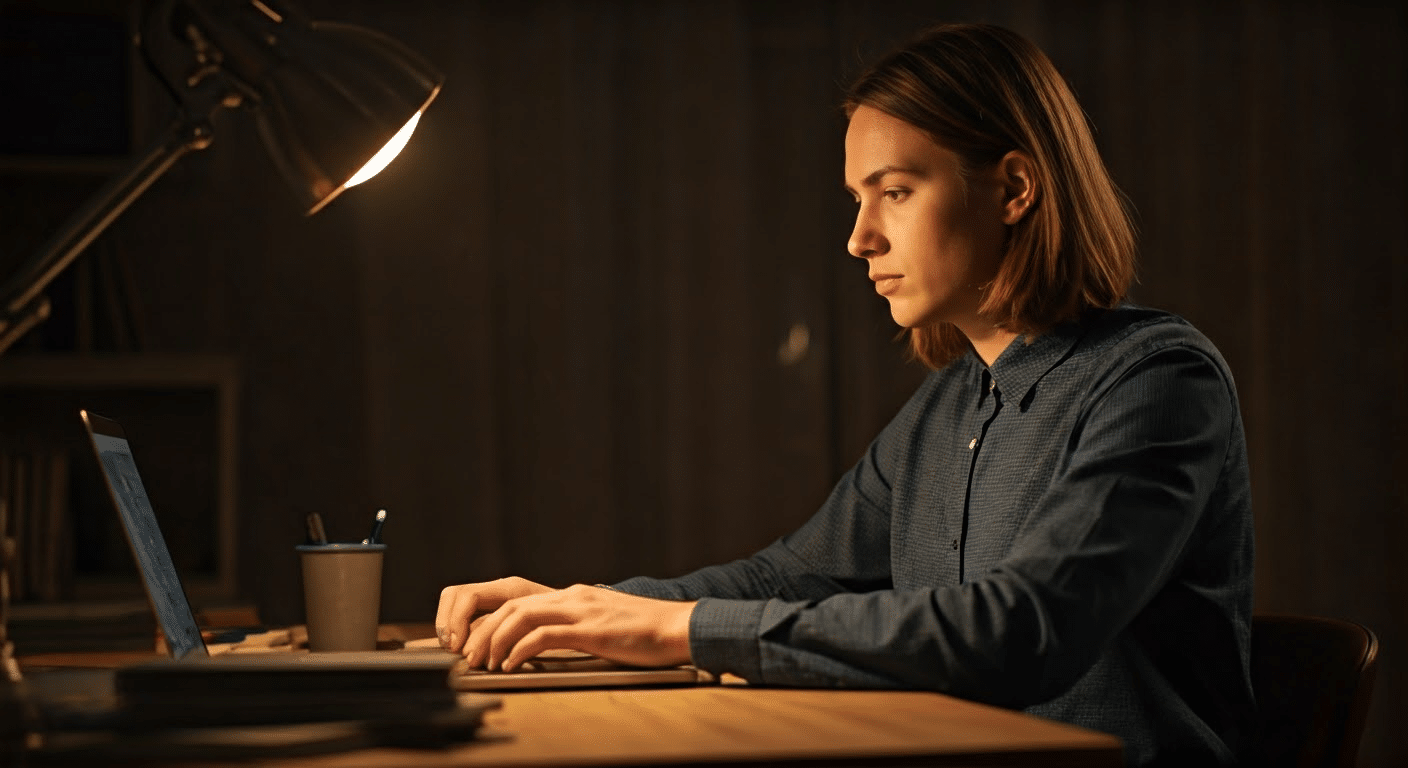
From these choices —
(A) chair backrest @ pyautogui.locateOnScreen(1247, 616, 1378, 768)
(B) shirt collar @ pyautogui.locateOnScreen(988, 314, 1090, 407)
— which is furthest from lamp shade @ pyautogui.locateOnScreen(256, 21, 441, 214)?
(A) chair backrest @ pyautogui.locateOnScreen(1247, 616, 1378, 768)

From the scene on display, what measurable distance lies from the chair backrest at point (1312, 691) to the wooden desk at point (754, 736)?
1.40 ft

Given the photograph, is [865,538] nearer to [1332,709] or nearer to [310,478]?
[1332,709]

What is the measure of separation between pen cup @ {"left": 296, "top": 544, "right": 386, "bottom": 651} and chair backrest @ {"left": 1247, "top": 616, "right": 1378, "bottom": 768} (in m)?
Answer: 0.86

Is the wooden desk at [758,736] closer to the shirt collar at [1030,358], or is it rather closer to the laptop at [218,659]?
the laptop at [218,659]

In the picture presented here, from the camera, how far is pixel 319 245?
3.21 metres

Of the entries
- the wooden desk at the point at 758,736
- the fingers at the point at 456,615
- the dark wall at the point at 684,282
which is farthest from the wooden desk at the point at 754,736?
the dark wall at the point at 684,282

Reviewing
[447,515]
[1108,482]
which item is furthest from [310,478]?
[1108,482]

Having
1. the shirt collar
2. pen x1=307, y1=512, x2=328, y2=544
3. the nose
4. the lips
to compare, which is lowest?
pen x1=307, y1=512, x2=328, y2=544

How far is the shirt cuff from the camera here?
105 cm

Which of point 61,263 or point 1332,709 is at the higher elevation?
point 61,263

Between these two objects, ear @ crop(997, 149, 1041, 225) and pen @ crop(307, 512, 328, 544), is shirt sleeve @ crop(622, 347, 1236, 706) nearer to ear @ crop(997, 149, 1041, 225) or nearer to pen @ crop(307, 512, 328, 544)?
ear @ crop(997, 149, 1041, 225)

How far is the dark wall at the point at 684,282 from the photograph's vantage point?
320 centimetres

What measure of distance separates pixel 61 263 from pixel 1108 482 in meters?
0.84

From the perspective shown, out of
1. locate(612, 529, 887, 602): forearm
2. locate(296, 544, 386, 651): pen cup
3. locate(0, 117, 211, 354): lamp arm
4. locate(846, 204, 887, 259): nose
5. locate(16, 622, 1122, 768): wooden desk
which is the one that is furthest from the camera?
locate(612, 529, 887, 602): forearm
